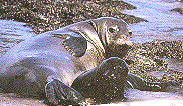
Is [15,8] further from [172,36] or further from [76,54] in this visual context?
[76,54]

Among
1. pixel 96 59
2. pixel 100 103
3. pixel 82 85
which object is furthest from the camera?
pixel 96 59

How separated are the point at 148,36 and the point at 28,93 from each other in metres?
5.52

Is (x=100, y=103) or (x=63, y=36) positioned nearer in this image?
(x=100, y=103)

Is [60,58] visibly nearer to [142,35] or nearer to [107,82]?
[107,82]

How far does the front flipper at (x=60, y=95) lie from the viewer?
2709mm

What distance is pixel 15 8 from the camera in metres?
8.46

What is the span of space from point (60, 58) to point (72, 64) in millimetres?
145

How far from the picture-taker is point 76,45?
3.67 m

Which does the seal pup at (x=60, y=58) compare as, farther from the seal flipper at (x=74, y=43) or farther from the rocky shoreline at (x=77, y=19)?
the rocky shoreline at (x=77, y=19)

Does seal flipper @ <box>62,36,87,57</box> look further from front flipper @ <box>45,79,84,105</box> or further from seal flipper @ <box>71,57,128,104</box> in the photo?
front flipper @ <box>45,79,84,105</box>

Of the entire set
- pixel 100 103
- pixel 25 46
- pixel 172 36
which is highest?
pixel 25 46

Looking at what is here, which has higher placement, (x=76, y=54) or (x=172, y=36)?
(x=76, y=54)

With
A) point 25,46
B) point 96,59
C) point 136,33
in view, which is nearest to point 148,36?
point 136,33

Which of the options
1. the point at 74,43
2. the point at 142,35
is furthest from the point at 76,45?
the point at 142,35
